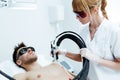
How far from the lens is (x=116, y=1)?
284 centimetres

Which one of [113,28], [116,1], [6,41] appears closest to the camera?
[113,28]

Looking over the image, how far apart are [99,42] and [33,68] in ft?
2.24

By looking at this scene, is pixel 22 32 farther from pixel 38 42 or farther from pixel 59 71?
pixel 59 71

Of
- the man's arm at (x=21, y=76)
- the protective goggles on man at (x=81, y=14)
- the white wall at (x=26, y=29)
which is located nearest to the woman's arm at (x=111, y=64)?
the protective goggles on man at (x=81, y=14)

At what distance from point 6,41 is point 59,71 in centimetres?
59

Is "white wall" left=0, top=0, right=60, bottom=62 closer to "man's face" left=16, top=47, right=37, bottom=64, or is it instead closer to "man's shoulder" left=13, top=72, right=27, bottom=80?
"man's face" left=16, top=47, right=37, bottom=64

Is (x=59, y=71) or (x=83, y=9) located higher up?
(x=83, y=9)

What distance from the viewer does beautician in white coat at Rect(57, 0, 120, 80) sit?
1.46 m

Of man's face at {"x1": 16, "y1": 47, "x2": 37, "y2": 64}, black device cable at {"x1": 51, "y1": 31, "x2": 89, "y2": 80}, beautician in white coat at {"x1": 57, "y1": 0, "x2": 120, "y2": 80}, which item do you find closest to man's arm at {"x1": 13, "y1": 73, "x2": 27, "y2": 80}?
man's face at {"x1": 16, "y1": 47, "x2": 37, "y2": 64}

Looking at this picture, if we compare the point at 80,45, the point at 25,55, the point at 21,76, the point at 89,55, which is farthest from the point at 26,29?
the point at 89,55

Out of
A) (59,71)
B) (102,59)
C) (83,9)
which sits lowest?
(59,71)

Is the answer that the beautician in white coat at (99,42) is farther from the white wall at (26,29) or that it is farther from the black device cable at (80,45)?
the white wall at (26,29)

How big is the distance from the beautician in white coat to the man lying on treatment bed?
13.1 inches

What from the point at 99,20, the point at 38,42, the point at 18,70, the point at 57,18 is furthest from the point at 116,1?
the point at 18,70
